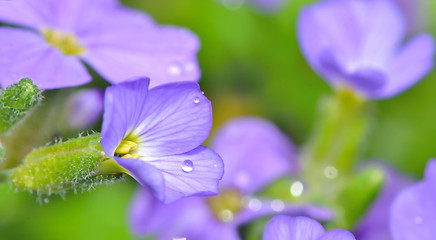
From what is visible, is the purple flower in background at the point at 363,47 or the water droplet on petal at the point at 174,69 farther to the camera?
the purple flower in background at the point at 363,47

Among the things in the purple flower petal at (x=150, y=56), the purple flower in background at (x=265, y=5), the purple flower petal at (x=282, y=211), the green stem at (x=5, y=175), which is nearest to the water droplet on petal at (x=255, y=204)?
the purple flower petal at (x=282, y=211)

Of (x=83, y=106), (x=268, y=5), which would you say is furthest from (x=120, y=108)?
(x=268, y=5)

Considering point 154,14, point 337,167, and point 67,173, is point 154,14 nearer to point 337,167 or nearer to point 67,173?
point 337,167

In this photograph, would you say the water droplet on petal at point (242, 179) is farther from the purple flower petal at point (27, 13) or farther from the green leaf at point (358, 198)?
the purple flower petal at point (27, 13)

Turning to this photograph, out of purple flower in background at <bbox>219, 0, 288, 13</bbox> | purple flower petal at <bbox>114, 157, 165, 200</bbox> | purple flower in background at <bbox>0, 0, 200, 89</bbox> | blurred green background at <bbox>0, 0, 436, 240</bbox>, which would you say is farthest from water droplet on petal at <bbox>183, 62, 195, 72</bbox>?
purple flower in background at <bbox>219, 0, 288, 13</bbox>

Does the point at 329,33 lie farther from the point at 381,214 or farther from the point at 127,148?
the point at 127,148

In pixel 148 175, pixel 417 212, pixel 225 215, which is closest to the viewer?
pixel 148 175

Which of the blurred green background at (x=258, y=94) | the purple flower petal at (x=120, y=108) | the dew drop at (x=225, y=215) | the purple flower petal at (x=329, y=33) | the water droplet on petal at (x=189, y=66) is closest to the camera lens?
the purple flower petal at (x=120, y=108)

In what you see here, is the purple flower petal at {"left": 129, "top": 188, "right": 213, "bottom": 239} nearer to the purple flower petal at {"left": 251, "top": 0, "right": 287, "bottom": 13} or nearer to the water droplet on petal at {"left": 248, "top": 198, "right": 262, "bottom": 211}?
the water droplet on petal at {"left": 248, "top": 198, "right": 262, "bottom": 211}

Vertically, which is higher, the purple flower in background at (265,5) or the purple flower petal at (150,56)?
the purple flower petal at (150,56)
